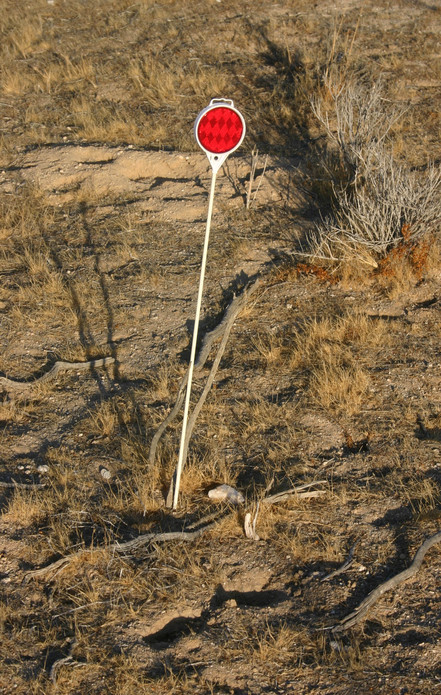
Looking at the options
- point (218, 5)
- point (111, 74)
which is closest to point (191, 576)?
point (111, 74)

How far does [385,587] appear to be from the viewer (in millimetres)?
3537

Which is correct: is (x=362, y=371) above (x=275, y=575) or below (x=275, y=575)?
above

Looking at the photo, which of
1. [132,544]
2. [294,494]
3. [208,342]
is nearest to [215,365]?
[208,342]

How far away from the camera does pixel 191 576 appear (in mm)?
3680

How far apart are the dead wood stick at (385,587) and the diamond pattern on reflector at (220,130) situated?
231cm

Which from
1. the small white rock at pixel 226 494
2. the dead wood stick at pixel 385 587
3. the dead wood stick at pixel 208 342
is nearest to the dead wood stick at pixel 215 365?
the dead wood stick at pixel 208 342

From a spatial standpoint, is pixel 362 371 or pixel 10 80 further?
pixel 10 80

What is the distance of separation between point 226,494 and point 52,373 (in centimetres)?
174

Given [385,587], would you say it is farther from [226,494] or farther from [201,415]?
[201,415]

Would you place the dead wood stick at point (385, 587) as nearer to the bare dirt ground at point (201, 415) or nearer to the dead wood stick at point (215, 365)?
the bare dirt ground at point (201, 415)

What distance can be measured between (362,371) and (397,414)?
440 mm

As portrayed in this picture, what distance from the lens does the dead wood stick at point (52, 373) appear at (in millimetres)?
5012

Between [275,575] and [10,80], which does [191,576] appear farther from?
[10,80]

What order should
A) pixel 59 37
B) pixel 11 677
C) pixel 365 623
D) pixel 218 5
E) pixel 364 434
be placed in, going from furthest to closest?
pixel 218 5 < pixel 59 37 < pixel 364 434 < pixel 365 623 < pixel 11 677
